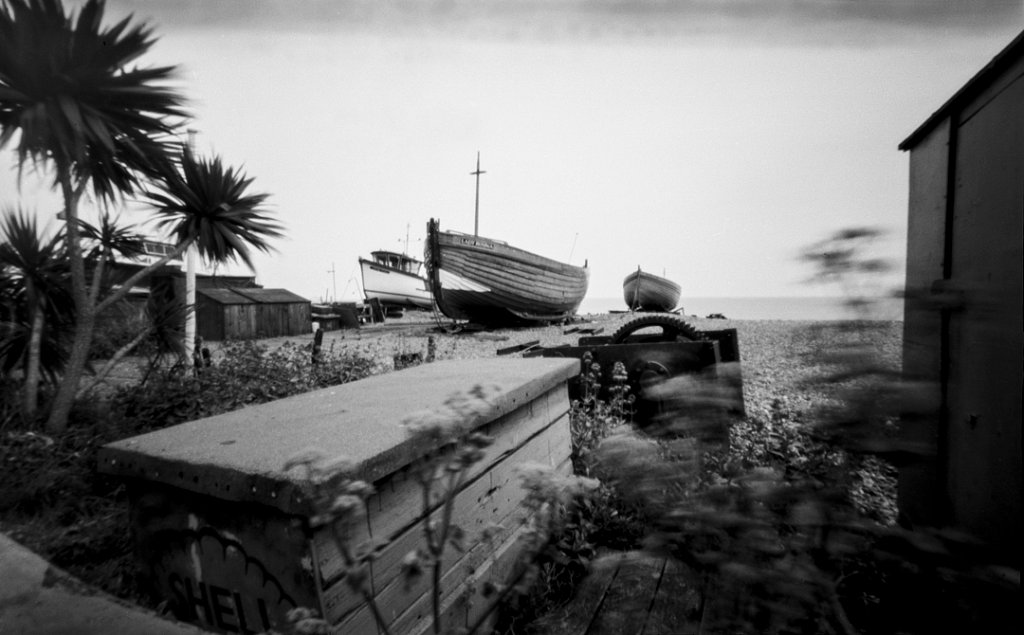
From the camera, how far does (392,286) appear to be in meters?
32.8

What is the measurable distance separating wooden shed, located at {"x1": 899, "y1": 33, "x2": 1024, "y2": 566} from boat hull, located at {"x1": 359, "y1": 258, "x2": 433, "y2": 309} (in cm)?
3047

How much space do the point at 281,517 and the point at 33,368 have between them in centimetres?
416

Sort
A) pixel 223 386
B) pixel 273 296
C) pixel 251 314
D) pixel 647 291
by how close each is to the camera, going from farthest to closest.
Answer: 1. pixel 647 291
2. pixel 273 296
3. pixel 251 314
4. pixel 223 386

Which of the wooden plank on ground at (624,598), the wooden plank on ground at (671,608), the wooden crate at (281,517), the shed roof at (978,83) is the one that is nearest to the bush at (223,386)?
the wooden crate at (281,517)

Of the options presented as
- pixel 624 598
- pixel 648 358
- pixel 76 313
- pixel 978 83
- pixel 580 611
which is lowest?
pixel 580 611

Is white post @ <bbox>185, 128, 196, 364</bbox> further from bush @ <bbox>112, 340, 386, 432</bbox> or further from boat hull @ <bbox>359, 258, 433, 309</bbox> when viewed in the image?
boat hull @ <bbox>359, 258, 433, 309</bbox>

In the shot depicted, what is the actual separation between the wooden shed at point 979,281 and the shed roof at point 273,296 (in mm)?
22386

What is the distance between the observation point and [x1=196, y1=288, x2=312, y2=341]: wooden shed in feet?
63.9

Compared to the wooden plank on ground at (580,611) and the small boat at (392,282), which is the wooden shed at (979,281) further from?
the small boat at (392,282)

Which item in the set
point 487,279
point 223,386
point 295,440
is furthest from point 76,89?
point 487,279

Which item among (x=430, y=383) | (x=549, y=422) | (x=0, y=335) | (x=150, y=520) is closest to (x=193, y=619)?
(x=150, y=520)

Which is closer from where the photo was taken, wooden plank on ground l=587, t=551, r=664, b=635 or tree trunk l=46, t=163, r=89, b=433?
wooden plank on ground l=587, t=551, r=664, b=635

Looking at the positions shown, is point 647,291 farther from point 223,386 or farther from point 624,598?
point 624,598

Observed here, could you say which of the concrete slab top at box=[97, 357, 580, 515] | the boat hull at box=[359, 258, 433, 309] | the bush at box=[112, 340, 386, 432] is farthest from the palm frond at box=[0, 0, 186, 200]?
the boat hull at box=[359, 258, 433, 309]
